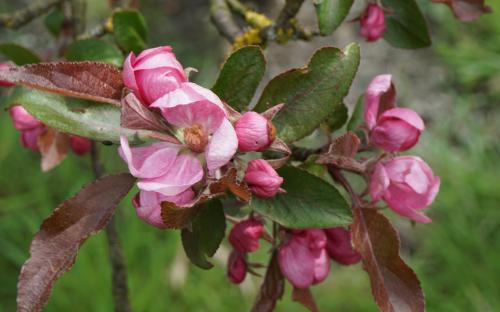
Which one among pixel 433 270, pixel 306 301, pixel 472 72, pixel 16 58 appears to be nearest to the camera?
pixel 306 301

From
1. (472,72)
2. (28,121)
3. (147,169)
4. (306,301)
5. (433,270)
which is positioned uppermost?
(147,169)

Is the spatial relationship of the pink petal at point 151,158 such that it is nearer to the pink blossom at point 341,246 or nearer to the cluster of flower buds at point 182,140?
the cluster of flower buds at point 182,140

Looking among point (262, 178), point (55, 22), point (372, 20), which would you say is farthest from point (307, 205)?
point (55, 22)

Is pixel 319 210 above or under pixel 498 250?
above

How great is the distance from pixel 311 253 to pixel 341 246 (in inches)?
2.1

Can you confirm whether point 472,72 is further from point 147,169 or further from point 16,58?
point 147,169

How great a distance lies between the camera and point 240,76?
787 millimetres

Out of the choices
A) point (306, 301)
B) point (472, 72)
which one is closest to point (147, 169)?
point (306, 301)

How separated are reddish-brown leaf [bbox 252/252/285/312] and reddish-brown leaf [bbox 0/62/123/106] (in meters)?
0.34

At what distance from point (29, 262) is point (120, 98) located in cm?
18

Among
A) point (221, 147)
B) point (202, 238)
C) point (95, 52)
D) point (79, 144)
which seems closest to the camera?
point (221, 147)

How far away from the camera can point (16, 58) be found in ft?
3.49

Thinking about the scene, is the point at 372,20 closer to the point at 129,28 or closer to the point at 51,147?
the point at 129,28

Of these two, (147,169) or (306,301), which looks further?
(306,301)
